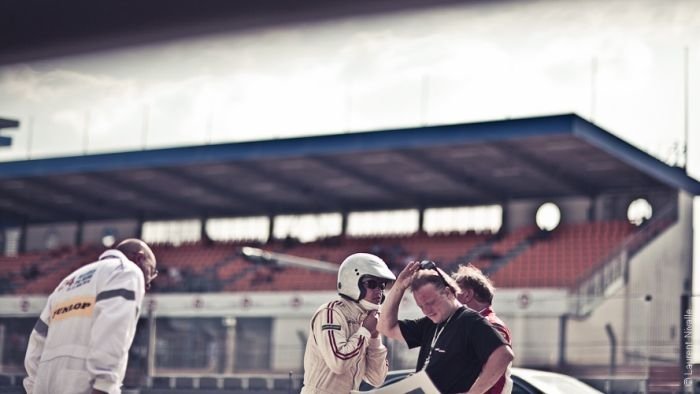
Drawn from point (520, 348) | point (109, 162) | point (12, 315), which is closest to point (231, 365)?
point (12, 315)

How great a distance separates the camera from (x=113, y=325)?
15.5ft

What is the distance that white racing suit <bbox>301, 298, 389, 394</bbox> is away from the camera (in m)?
5.39

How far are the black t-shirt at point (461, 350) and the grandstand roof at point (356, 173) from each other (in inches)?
881

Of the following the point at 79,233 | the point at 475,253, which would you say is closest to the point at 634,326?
the point at 475,253

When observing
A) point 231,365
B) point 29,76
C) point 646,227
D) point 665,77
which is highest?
→ point 665,77

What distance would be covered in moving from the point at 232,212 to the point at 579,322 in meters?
18.6

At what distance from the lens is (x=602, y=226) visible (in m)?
31.3

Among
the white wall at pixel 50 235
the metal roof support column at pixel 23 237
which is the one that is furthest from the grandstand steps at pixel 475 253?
the metal roof support column at pixel 23 237

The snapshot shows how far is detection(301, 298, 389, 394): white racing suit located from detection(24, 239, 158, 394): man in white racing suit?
2.79ft

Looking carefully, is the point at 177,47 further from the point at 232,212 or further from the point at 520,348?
the point at 232,212

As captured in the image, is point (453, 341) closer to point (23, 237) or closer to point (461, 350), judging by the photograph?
point (461, 350)

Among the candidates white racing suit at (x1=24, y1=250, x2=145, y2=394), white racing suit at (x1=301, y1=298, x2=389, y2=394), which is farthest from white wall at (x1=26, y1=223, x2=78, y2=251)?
white racing suit at (x1=24, y1=250, x2=145, y2=394)

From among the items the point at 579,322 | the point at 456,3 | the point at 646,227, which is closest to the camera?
the point at 456,3

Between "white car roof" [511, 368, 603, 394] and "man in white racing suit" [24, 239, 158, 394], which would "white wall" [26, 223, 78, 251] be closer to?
"white car roof" [511, 368, 603, 394]
